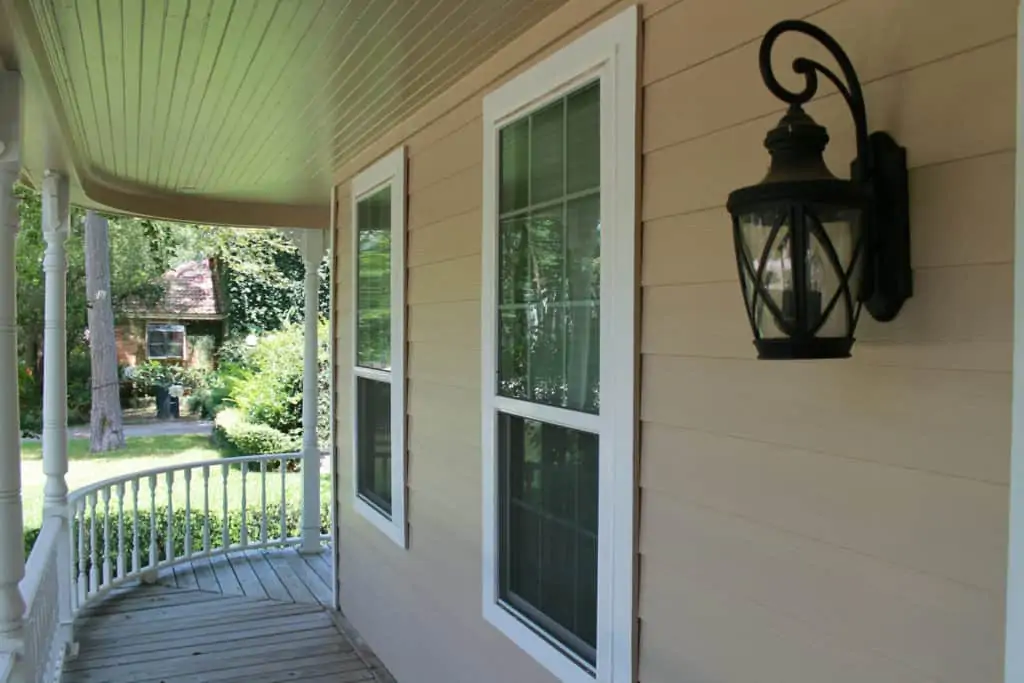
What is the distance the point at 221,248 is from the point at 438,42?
14.7 metres

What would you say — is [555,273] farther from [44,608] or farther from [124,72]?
[44,608]

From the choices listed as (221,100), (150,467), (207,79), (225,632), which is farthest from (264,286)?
(207,79)

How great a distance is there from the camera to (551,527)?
2.37m

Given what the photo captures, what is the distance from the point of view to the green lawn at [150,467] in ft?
27.6

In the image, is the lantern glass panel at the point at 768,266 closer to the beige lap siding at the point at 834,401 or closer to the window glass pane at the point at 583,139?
the beige lap siding at the point at 834,401

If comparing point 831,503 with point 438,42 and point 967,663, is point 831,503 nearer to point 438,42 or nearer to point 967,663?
point 967,663

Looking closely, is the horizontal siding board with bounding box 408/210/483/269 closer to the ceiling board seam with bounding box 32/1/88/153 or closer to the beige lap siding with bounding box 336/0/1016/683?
the beige lap siding with bounding box 336/0/1016/683

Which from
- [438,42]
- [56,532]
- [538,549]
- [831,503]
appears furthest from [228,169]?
[831,503]

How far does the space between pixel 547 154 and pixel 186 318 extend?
Result: 18.2 m

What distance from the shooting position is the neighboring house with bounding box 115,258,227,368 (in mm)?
18641

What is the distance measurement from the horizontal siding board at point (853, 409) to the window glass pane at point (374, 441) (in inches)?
94.8

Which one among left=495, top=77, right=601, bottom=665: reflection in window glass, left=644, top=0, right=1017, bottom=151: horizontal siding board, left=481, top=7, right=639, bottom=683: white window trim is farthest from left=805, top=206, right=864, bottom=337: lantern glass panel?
left=495, top=77, right=601, bottom=665: reflection in window glass

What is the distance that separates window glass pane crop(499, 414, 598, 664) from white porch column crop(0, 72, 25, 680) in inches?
62.2

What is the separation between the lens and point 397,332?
3.66 metres
